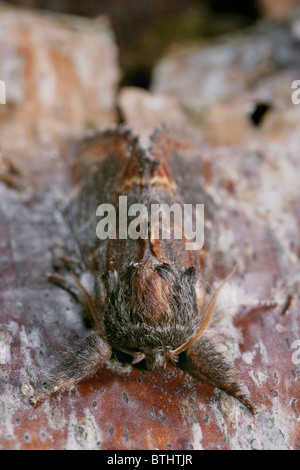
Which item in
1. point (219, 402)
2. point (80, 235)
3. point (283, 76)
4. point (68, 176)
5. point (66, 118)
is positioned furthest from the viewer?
point (283, 76)

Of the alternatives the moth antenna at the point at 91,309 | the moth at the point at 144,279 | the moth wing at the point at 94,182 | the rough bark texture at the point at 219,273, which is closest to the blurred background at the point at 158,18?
the rough bark texture at the point at 219,273

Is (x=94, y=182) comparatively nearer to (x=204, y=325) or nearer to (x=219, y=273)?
(x=219, y=273)

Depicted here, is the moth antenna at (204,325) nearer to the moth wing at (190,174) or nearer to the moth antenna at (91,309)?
the moth wing at (190,174)

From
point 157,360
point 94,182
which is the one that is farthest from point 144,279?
point 94,182

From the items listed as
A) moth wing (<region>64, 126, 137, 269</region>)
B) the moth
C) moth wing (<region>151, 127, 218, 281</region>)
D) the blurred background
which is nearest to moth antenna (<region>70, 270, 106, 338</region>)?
the moth

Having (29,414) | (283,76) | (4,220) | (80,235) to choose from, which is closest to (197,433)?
(29,414)

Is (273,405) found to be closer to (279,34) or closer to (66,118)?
(66,118)
